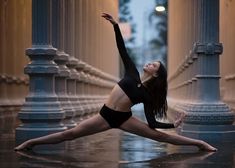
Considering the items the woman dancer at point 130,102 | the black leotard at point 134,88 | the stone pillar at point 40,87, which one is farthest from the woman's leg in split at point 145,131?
the stone pillar at point 40,87

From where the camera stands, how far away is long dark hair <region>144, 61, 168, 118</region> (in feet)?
30.9

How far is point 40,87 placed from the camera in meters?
11.6

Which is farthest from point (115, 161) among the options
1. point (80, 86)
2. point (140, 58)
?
point (140, 58)

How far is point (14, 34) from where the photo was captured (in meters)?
25.1

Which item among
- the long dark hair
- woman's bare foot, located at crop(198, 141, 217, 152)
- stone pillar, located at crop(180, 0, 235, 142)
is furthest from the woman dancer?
stone pillar, located at crop(180, 0, 235, 142)

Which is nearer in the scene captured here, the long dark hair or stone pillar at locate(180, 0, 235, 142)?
the long dark hair

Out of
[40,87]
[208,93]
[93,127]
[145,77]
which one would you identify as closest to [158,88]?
[145,77]

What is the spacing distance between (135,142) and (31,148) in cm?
259

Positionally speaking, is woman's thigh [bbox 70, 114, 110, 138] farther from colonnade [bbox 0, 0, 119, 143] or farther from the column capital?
the column capital

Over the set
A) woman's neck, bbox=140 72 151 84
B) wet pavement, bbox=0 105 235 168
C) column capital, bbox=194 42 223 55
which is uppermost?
column capital, bbox=194 42 223 55

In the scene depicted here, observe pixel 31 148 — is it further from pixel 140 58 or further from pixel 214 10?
pixel 140 58

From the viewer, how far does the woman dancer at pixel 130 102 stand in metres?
9.31

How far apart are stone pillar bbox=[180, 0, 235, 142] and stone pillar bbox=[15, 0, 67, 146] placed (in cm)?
251

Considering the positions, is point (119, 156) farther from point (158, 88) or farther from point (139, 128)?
point (158, 88)
